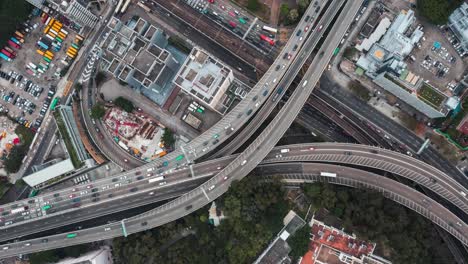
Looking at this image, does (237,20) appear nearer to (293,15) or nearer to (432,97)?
(293,15)

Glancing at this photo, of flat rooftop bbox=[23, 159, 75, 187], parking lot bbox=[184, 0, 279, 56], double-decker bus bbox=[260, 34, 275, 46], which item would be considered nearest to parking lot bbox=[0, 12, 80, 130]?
flat rooftop bbox=[23, 159, 75, 187]

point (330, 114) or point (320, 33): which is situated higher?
point (320, 33)

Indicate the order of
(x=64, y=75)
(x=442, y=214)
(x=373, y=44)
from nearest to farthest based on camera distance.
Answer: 1. (x=442, y=214)
2. (x=373, y=44)
3. (x=64, y=75)

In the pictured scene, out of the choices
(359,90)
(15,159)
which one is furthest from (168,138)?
(359,90)

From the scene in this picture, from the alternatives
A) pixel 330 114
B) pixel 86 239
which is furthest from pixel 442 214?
pixel 86 239

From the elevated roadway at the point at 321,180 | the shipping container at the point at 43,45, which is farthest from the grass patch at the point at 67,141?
the shipping container at the point at 43,45

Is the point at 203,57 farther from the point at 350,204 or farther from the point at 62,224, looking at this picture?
the point at 62,224

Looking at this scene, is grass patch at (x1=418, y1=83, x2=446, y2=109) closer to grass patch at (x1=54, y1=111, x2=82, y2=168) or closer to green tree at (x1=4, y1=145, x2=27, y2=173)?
grass patch at (x1=54, y1=111, x2=82, y2=168)

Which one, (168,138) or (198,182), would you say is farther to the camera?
(168,138)
